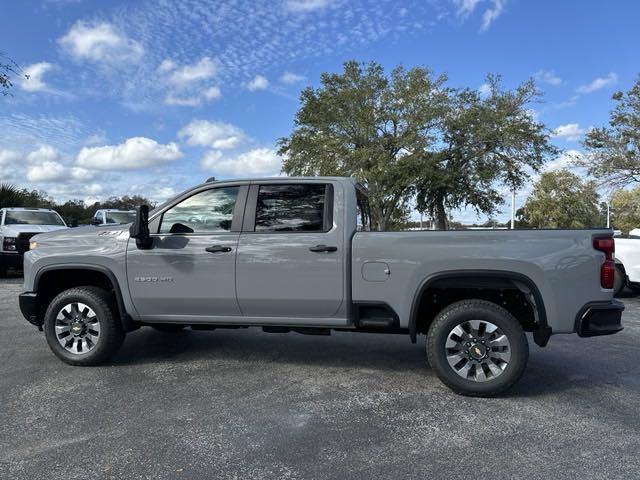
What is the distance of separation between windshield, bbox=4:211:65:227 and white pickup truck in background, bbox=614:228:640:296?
14.0m

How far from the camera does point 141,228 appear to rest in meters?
4.84

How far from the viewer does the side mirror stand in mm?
4801

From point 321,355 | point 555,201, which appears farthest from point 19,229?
point 555,201

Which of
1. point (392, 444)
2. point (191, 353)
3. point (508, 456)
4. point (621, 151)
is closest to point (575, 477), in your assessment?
point (508, 456)

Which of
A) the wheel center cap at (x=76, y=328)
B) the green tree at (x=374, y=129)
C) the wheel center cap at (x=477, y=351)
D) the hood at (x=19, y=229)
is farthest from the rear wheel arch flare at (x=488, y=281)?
the green tree at (x=374, y=129)

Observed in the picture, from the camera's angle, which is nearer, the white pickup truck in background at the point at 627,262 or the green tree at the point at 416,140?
the white pickup truck in background at the point at 627,262

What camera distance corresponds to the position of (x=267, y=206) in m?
4.96

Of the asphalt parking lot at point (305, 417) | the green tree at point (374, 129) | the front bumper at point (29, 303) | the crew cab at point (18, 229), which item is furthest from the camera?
the green tree at point (374, 129)

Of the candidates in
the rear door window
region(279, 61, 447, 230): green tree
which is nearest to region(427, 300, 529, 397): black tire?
the rear door window

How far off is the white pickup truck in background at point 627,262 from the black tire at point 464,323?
7213mm

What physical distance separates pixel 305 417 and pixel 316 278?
4.08 ft

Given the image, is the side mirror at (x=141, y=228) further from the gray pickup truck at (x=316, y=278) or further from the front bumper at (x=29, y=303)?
the front bumper at (x=29, y=303)

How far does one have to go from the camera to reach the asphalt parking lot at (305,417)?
10.5 ft

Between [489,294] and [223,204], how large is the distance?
8.92ft
